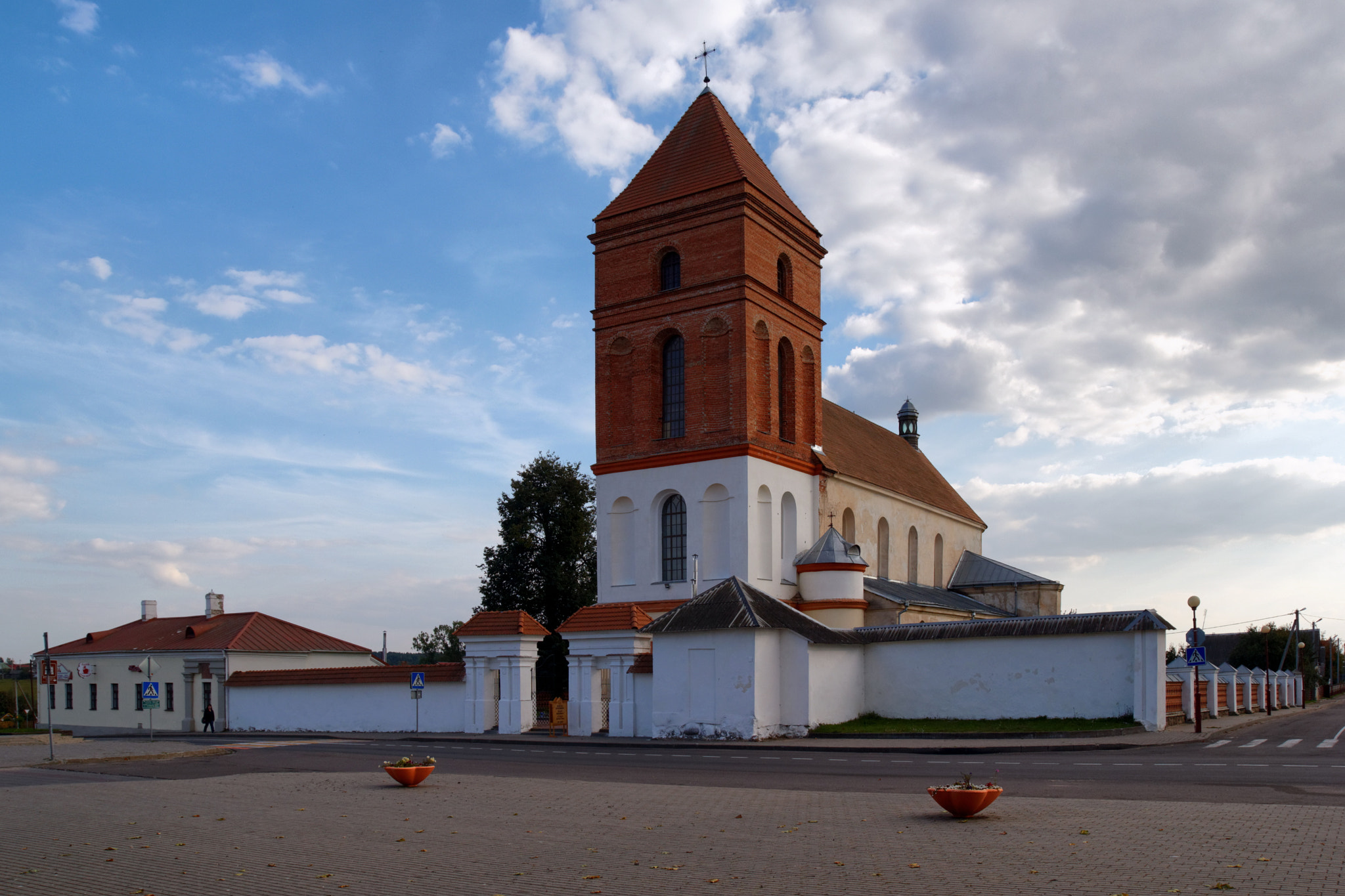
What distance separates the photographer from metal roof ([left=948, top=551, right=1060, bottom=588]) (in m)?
45.0

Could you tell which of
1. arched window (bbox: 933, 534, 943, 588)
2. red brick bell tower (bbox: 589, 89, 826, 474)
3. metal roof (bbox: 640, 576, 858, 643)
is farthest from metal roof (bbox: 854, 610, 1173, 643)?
arched window (bbox: 933, 534, 943, 588)

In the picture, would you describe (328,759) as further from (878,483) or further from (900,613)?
(878,483)

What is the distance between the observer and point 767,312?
3434 cm

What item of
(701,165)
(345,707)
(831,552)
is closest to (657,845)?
(831,552)

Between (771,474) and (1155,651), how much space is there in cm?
1255

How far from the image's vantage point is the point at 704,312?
3375cm

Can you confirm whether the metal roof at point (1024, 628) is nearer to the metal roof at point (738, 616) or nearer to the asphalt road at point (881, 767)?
the metal roof at point (738, 616)

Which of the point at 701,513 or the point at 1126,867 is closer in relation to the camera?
the point at 1126,867

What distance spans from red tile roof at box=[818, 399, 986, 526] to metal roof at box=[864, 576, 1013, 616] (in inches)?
145

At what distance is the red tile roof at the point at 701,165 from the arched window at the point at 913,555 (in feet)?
44.0

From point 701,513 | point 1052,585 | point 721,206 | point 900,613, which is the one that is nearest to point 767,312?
point 721,206

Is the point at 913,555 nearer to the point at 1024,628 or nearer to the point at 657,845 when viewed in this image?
the point at 1024,628

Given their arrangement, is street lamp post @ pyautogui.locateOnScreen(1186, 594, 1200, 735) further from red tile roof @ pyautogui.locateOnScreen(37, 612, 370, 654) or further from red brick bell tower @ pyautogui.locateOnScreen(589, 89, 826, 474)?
red tile roof @ pyautogui.locateOnScreen(37, 612, 370, 654)

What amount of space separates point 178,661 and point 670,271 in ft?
77.7
